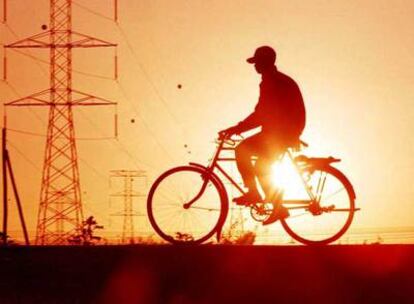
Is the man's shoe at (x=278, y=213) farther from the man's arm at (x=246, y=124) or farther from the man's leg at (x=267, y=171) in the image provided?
the man's arm at (x=246, y=124)

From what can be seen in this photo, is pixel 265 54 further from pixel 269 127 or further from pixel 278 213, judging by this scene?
pixel 278 213

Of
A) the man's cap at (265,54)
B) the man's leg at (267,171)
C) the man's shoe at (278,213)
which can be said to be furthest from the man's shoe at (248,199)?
the man's cap at (265,54)

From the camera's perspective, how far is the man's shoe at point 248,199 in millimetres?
14594

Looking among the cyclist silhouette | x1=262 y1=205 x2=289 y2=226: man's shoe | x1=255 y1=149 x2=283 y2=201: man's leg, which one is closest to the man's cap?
the cyclist silhouette

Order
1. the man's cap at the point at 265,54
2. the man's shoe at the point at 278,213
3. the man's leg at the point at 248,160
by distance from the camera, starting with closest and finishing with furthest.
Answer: the man's cap at the point at 265,54
the man's leg at the point at 248,160
the man's shoe at the point at 278,213

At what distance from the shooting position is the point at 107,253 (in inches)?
493

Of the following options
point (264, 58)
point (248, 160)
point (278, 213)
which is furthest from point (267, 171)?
point (264, 58)

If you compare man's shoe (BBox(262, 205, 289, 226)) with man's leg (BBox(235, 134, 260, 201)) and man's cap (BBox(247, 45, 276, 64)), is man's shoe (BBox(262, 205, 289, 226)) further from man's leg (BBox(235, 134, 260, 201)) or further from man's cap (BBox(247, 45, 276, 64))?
man's cap (BBox(247, 45, 276, 64))

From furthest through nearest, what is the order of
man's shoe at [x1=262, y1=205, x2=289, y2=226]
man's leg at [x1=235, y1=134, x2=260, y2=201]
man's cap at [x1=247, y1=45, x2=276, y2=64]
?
man's shoe at [x1=262, y1=205, x2=289, y2=226] < man's leg at [x1=235, y1=134, x2=260, y2=201] < man's cap at [x1=247, y1=45, x2=276, y2=64]

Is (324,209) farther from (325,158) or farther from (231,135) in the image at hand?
(231,135)

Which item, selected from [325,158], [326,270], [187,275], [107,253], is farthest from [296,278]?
[325,158]

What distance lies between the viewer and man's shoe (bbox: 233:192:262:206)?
47.9 feet

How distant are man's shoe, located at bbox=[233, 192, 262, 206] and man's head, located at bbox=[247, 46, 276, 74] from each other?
176 cm

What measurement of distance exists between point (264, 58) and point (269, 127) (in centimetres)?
94
